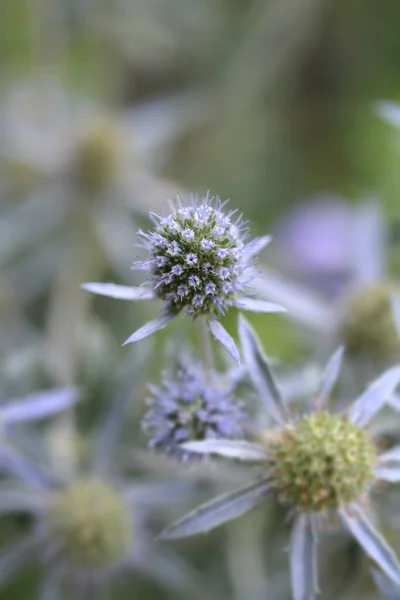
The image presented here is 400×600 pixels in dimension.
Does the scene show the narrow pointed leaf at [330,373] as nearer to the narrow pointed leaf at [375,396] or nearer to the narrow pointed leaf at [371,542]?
the narrow pointed leaf at [375,396]

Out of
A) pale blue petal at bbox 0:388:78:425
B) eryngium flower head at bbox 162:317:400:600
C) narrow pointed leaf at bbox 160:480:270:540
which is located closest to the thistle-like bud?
eryngium flower head at bbox 162:317:400:600

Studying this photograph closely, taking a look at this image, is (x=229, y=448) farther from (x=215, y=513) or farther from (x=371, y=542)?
(x=371, y=542)

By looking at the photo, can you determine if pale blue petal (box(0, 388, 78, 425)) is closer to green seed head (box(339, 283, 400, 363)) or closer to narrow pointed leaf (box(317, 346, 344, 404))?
narrow pointed leaf (box(317, 346, 344, 404))

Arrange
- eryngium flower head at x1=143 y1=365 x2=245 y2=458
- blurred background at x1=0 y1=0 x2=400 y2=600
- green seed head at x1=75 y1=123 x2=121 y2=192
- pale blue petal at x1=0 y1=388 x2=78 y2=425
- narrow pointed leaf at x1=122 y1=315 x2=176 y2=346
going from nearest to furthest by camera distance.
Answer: narrow pointed leaf at x1=122 y1=315 x2=176 y2=346
eryngium flower head at x1=143 y1=365 x2=245 y2=458
pale blue petal at x1=0 y1=388 x2=78 y2=425
blurred background at x1=0 y1=0 x2=400 y2=600
green seed head at x1=75 y1=123 x2=121 y2=192

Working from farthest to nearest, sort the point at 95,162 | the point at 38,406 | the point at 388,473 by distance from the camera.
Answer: the point at 95,162 → the point at 38,406 → the point at 388,473

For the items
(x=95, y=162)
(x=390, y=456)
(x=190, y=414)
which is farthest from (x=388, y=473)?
(x=95, y=162)

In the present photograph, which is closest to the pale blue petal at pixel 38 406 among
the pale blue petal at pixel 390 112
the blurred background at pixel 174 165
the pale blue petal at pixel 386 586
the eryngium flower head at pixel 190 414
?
the blurred background at pixel 174 165
